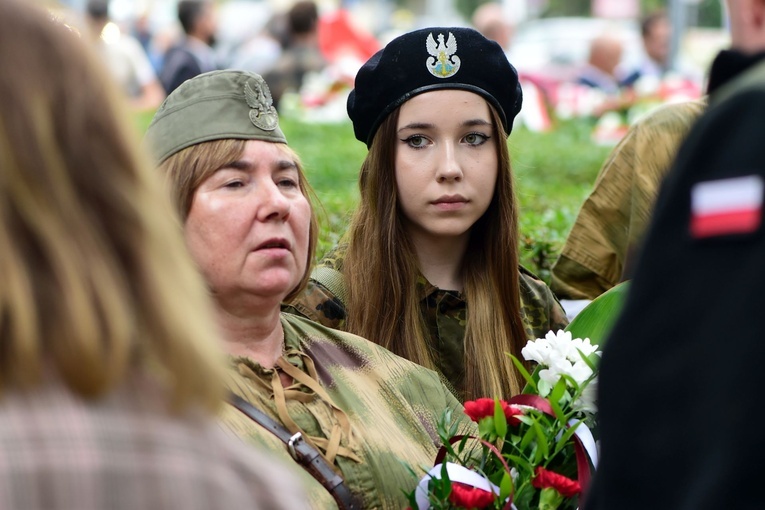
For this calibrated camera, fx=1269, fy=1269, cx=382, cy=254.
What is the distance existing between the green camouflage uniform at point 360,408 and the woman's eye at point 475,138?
1019 millimetres

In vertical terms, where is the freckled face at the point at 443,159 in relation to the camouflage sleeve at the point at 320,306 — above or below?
above

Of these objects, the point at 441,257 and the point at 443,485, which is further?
the point at 441,257

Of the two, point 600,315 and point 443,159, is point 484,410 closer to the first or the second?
Answer: point 600,315

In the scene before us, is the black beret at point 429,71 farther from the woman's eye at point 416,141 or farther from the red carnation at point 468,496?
the red carnation at point 468,496

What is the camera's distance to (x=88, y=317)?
1.43 metres

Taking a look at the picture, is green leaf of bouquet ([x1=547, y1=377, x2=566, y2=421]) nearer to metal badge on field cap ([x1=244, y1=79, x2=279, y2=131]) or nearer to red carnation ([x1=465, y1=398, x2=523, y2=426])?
red carnation ([x1=465, y1=398, x2=523, y2=426])

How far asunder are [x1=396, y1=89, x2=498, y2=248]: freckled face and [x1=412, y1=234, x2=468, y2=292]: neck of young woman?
6 centimetres

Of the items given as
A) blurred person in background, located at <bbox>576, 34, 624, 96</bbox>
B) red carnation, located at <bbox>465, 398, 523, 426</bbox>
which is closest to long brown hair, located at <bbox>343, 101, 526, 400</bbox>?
red carnation, located at <bbox>465, 398, 523, 426</bbox>

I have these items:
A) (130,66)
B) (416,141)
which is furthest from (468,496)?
(130,66)

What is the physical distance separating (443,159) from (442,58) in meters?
0.33

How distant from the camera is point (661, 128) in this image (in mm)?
4652

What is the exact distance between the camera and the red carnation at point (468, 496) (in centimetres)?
255

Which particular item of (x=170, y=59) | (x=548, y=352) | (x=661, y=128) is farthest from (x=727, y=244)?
(x=170, y=59)

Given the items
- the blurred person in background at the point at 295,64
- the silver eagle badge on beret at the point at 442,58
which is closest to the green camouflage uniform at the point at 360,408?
the silver eagle badge on beret at the point at 442,58
